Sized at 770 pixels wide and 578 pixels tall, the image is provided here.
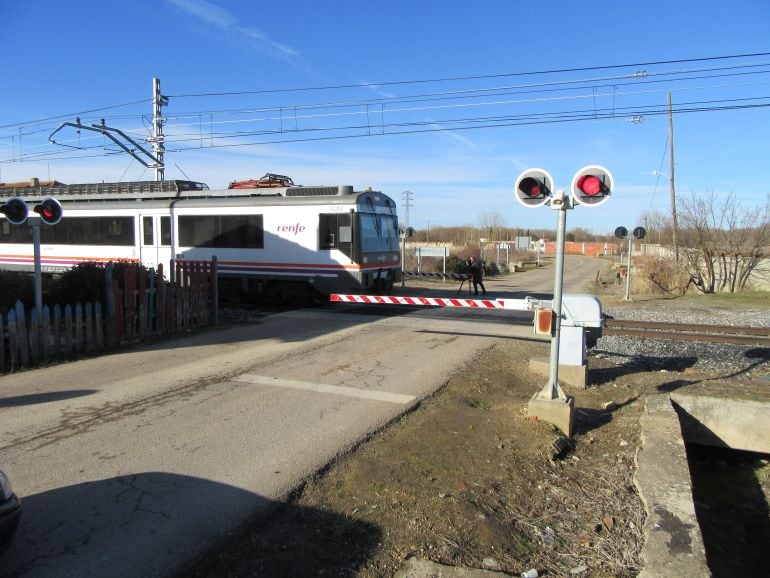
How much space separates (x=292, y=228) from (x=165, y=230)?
4675 millimetres

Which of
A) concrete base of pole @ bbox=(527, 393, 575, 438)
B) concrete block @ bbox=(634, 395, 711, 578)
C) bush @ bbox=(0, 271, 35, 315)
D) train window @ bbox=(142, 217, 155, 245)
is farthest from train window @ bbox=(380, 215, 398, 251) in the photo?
concrete block @ bbox=(634, 395, 711, 578)

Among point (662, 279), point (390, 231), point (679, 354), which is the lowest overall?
point (679, 354)

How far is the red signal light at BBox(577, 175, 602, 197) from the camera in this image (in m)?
5.24

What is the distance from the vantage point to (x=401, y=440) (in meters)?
4.87

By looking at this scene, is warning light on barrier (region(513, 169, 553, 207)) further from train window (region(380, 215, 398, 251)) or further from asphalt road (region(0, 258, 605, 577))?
train window (region(380, 215, 398, 251))

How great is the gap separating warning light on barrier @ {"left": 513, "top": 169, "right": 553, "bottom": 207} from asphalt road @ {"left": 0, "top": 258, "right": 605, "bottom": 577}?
103 inches

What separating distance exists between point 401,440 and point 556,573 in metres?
2.04

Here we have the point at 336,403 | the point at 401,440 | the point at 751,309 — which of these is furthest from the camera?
the point at 751,309

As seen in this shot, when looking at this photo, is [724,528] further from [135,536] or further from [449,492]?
[135,536]

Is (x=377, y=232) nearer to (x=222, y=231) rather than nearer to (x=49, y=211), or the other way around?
(x=222, y=231)

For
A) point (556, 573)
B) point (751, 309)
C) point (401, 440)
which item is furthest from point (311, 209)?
point (751, 309)

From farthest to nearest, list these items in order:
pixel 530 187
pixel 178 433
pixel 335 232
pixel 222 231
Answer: pixel 222 231 → pixel 335 232 → pixel 530 187 → pixel 178 433

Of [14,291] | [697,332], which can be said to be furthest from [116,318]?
[697,332]

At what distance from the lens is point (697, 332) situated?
1075cm
